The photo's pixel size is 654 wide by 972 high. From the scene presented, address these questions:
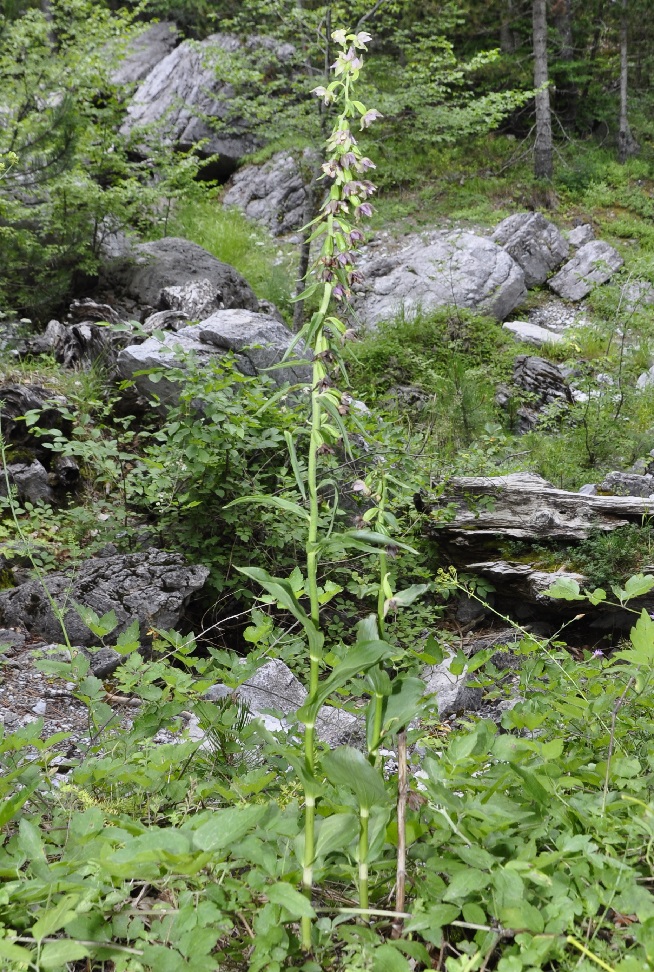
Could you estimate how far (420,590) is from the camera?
1083 millimetres

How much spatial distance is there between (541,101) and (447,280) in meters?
5.81

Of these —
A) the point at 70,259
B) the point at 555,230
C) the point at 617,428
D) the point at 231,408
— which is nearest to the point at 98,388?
the point at 231,408

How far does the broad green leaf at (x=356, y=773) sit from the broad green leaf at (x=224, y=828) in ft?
0.40

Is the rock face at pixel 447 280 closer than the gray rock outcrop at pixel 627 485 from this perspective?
No

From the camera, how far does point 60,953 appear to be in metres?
0.88

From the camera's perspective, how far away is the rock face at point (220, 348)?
17.1ft

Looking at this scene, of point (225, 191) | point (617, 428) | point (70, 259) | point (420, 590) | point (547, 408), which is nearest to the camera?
point (420, 590)

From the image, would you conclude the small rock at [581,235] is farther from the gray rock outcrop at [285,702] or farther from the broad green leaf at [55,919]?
the broad green leaf at [55,919]

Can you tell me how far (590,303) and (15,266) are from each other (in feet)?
28.0

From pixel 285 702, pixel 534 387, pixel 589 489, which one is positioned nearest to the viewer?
pixel 285 702

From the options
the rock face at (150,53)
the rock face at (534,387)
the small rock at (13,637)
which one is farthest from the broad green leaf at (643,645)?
the rock face at (150,53)

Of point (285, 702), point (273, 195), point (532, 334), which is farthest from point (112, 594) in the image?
point (273, 195)

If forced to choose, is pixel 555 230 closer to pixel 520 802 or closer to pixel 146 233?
pixel 146 233

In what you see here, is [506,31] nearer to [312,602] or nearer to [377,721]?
[312,602]
